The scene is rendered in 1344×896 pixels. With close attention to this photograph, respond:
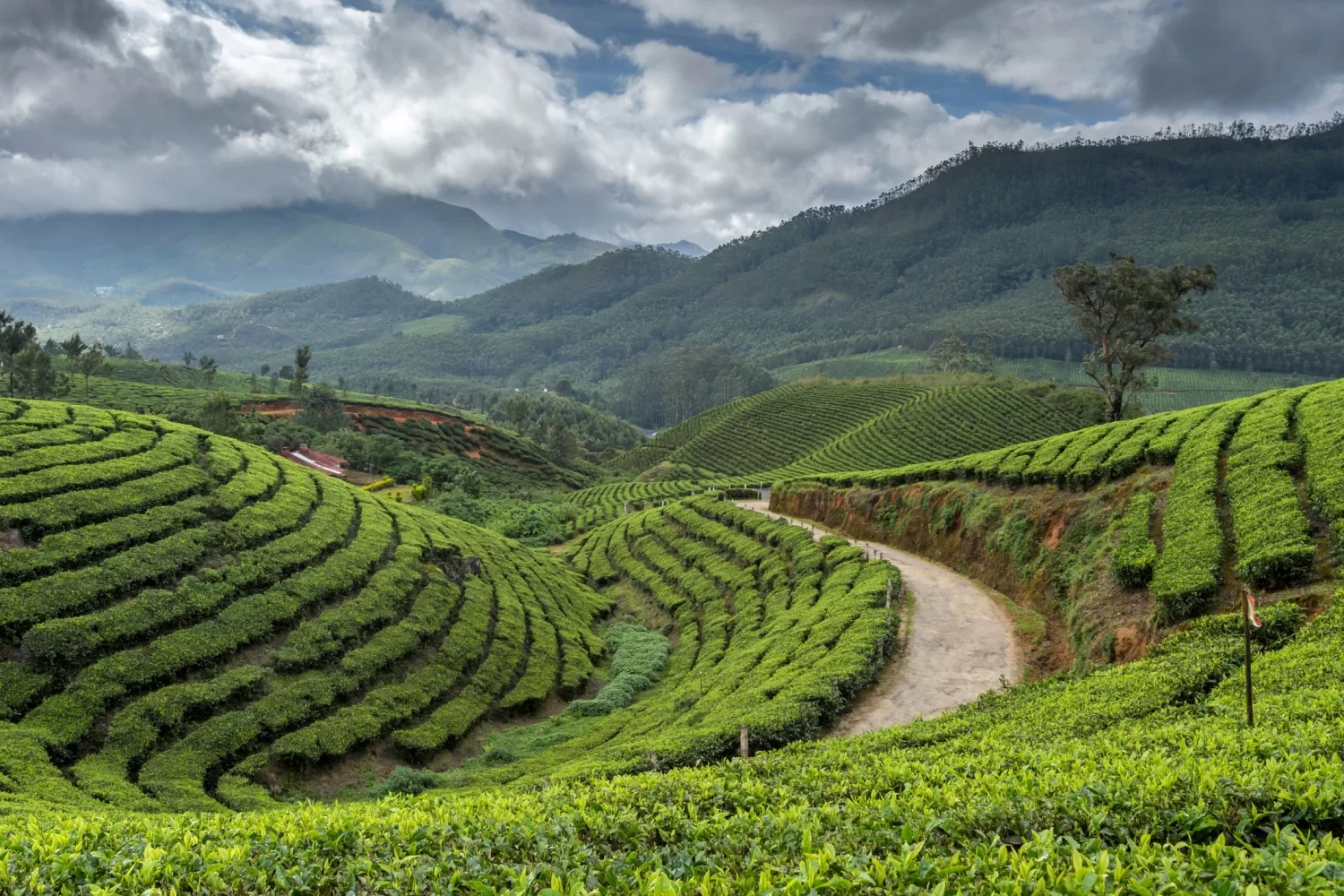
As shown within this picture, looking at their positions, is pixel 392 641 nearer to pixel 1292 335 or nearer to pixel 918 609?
pixel 918 609

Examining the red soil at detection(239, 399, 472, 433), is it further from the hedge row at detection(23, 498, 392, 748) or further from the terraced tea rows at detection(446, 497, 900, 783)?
the hedge row at detection(23, 498, 392, 748)

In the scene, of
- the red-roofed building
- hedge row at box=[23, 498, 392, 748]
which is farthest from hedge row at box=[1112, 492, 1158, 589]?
the red-roofed building

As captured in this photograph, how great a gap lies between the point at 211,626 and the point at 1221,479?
30234 millimetres

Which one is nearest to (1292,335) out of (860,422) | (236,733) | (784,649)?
(860,422)

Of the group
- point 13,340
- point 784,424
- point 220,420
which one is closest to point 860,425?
point 784,424

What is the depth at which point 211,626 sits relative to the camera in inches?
875

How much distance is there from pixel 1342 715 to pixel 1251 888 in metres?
6.91

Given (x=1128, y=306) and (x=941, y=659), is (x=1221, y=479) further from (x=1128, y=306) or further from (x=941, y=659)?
(x=1128, y=306)

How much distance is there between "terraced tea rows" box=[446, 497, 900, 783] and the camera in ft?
56.5

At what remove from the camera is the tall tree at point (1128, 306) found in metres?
45.3

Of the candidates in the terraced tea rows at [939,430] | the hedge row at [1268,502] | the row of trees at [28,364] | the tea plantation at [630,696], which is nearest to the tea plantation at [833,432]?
the terraced tea rows at [939,430]

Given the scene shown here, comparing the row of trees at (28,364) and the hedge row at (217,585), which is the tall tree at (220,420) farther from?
the hedge row at (217,585)

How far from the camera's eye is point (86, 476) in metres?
26.1

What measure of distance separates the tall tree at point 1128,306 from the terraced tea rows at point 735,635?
24560 millimetres
